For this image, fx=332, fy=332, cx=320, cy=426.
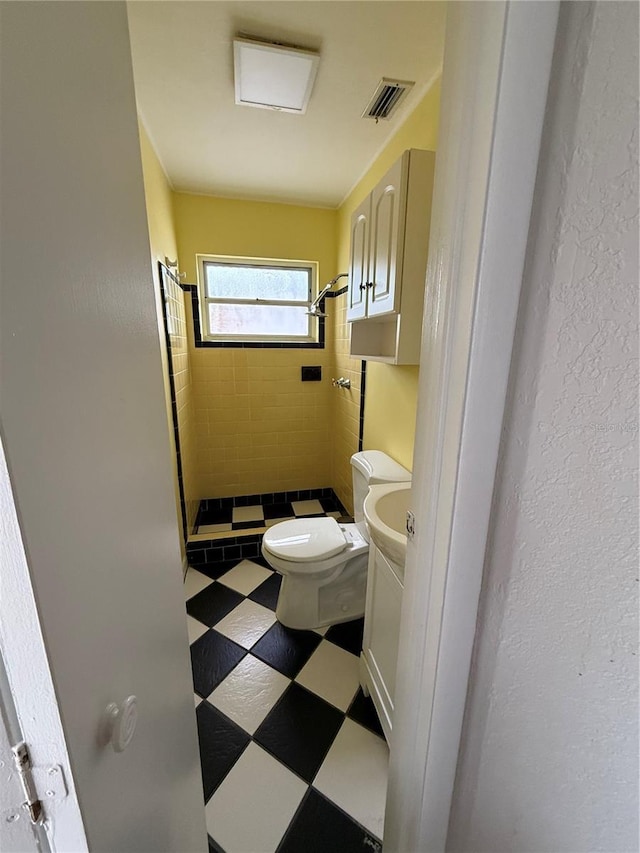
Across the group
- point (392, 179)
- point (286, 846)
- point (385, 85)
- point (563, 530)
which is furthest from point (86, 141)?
point (286, 846)

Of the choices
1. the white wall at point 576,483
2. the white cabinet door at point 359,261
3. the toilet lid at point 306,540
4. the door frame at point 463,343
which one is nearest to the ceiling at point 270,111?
the white cabinet door at point 359,261

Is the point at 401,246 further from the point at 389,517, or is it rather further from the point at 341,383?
the point at 341,383

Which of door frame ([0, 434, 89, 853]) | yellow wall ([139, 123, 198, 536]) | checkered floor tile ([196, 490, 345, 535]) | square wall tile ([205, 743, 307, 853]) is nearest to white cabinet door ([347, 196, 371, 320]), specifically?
yellow wall ([139, 123, 198, 536])

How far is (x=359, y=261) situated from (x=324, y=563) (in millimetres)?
1373

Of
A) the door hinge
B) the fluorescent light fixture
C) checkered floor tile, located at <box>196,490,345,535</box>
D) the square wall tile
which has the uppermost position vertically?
the fluorescent light fixture

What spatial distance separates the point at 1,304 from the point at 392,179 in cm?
131

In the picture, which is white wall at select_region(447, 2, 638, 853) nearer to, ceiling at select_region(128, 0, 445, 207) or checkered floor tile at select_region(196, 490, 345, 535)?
ceiling at select_region(128, 0, 445, 207)

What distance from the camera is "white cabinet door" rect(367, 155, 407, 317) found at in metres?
1.15

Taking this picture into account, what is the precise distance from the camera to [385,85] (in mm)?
1232

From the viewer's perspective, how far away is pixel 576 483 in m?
0.42

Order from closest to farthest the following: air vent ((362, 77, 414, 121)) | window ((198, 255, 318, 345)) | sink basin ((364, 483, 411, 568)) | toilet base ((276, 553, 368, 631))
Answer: sink basin ((364, 483, 411, 568))
air vent ((362, 77, 414, 121))
toilet base ((276, 553, 368, 631))
window ((198, 255, 318, 345))

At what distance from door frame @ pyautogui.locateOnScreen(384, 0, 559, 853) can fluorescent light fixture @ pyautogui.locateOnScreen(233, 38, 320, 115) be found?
0.97 metres

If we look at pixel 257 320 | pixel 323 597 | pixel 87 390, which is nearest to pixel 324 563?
pixel 323 597

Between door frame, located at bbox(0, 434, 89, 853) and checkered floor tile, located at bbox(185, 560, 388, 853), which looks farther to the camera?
checkered floor tile, located at bbox(185, 560, 388, 853)
